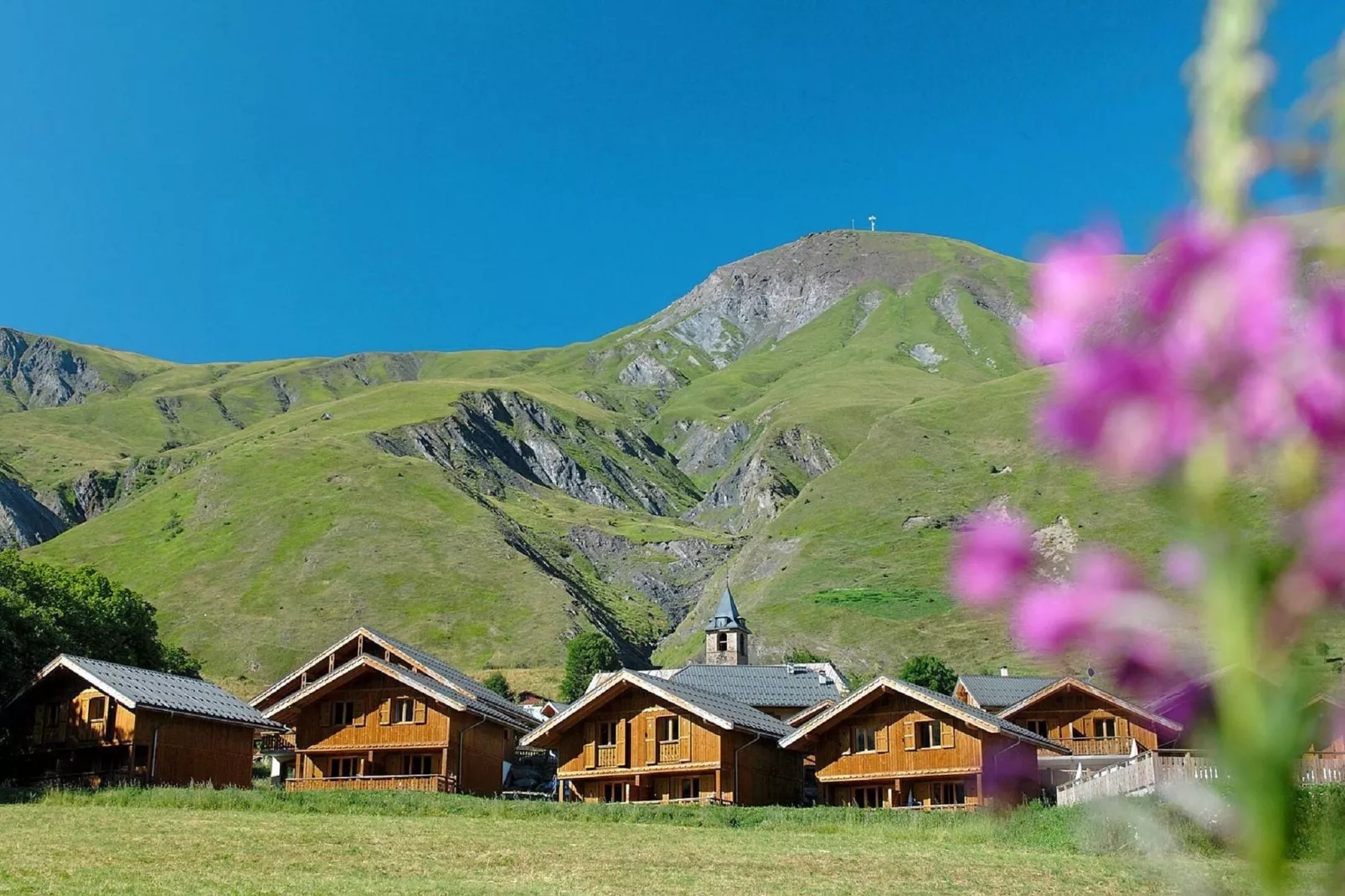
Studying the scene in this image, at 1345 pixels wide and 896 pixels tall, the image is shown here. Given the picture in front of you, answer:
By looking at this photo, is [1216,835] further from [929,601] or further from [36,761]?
[929,601]

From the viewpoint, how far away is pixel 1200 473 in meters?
2.27

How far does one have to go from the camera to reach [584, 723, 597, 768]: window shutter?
200ft

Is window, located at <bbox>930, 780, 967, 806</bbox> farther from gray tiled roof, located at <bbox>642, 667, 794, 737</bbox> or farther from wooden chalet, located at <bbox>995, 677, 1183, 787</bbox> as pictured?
wooden chalet, located at <bbox>995, 677, 1183, 787</bbox>

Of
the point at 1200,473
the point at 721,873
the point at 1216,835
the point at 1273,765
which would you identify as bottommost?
the point at 721,873

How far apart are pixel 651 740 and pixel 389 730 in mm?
13436

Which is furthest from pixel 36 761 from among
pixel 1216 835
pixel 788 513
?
pixel 788 513

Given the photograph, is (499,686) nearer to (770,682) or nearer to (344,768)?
(770,682)

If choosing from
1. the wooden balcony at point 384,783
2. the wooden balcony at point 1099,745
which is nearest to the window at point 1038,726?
the wooden balcony at point 1099,745

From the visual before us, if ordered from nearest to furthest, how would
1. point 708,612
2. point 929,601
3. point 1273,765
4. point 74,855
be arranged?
1. point 1273,765
2. point 74,855
3. point 929,601
4. point 708,612

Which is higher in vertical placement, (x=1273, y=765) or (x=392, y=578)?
(x=392, y=578)

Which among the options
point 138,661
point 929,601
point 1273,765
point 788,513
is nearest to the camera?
point 1273,765

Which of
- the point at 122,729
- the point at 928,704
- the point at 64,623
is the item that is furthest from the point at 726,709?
the point at 64,623

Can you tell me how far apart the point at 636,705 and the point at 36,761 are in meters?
28.1

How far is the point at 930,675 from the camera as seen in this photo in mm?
104188
